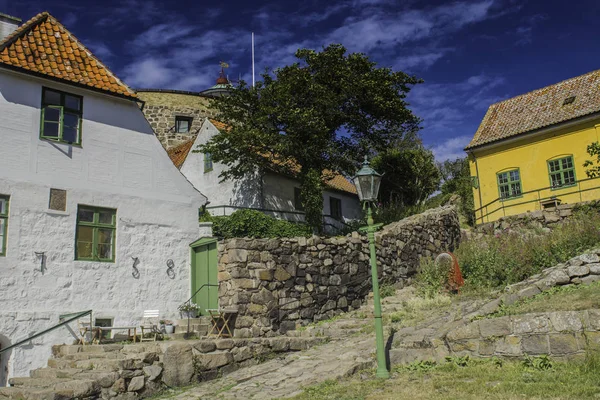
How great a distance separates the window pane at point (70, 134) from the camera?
13.9 meters

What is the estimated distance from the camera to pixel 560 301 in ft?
31.7

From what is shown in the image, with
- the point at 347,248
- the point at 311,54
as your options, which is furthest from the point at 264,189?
the point at 347,248

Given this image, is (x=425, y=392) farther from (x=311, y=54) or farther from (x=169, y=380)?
(x=311, y=54)

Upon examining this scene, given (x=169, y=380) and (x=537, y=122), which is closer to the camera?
(x=169, y=380)

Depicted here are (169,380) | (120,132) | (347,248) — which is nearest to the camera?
(169,380)

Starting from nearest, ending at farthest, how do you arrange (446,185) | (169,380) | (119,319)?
1. (169,380)
2. (119,319)
3. (446,185)

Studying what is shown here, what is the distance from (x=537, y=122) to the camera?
24.7m

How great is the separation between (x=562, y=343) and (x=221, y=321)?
28.0 feet

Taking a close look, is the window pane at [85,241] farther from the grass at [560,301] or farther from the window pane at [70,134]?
the grass at [560,301]

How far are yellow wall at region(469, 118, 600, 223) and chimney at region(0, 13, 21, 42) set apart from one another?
19.2 metres

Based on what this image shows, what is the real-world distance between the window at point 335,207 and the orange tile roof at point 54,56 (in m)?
14.0

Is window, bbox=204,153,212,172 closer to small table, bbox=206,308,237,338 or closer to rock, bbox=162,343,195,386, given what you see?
small table, bbox=206,308,237,338

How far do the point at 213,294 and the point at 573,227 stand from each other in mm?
10453

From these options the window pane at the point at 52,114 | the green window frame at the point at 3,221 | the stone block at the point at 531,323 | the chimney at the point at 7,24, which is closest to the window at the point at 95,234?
the green window frame at the point at 3,221
